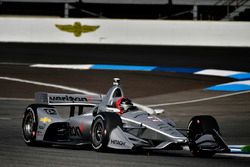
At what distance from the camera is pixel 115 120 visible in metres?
10.9

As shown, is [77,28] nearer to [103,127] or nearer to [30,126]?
[30,126]

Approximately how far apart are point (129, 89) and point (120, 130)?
10.1 meters

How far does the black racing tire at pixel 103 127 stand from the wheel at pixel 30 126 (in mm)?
1289

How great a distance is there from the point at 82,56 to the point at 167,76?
5952 millimetres

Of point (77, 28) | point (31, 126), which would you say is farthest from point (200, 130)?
point (77, 28)

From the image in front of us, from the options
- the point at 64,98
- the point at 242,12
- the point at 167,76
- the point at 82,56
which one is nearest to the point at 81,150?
the point at 64,98

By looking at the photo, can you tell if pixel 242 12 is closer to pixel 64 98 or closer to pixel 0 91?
pixel 0 91

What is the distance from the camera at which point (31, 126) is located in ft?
40.1

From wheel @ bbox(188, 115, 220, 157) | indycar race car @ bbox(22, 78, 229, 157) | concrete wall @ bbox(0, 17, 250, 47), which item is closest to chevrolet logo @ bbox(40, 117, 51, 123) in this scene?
indycar race car @ bbox(22, 78, 229, 157)

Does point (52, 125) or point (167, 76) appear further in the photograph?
point (167, 76)

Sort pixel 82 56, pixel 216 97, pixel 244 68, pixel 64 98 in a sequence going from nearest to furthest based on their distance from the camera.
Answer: pixel 64 98
pixel 216 97
pixel 244 68
pixel 82 56

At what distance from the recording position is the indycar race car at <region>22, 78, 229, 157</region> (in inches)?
Answer: 420

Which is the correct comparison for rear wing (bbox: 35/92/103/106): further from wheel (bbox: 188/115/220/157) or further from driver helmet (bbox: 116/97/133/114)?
wheel (bbox: 188/115/220/157)

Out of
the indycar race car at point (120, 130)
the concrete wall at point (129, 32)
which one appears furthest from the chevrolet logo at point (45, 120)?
the concrete wall at point (129, 32)
